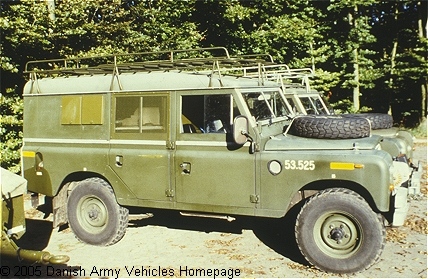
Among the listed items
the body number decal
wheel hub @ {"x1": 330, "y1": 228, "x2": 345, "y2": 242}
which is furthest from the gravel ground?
the body number decal

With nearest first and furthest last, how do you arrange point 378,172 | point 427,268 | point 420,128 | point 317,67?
point 378,172
point 427,268
point 317,67
point 420,128

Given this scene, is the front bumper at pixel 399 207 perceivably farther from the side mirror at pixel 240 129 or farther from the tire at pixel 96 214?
the tire at pixel 96 214

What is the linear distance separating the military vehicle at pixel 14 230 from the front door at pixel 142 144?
51.0 inches

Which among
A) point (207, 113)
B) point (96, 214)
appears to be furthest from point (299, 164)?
point (96, 214)

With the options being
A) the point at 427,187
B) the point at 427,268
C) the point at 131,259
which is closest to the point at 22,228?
the point at 131,259

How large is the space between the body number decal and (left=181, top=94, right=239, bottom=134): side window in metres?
0.86

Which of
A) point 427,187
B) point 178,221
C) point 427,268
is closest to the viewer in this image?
point 427,268

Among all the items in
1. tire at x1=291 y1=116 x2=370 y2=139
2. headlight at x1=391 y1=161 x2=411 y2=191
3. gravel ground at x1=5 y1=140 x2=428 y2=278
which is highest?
tire at x1=291 y1=116 x2=370 y2=139

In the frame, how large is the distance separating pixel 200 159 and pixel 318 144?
4.84 ft

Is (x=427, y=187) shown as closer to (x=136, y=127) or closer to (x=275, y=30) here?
(x=136, y=127)

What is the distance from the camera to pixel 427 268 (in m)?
5.27

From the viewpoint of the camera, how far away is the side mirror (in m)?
5.14

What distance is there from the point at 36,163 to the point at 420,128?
21.4 meters

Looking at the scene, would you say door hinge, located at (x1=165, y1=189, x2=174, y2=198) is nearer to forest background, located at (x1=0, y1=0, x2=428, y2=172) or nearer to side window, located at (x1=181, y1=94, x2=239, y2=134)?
side window, located at (x1=181, y1=94, x2=239, y2=134)
